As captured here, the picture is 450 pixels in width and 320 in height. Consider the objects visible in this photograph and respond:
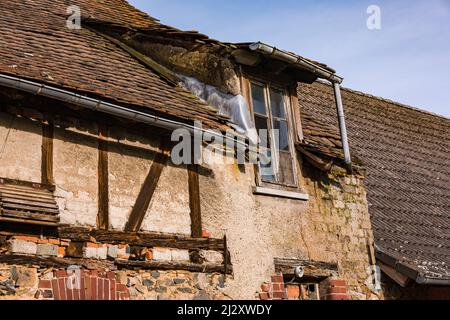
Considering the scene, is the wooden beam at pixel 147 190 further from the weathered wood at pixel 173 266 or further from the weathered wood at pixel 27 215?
the weathered wood at pixel 27 215

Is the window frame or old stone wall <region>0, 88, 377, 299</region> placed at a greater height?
the window frame

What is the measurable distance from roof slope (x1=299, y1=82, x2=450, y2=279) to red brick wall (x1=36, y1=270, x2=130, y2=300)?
4.67 metres

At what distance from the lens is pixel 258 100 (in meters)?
9.06

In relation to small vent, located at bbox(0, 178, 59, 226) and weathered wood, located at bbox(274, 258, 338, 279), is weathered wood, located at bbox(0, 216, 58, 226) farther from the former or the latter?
weathered wood, located at bbox(274, 258, 338, 279)

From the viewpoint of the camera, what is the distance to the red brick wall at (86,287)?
19.7 feet

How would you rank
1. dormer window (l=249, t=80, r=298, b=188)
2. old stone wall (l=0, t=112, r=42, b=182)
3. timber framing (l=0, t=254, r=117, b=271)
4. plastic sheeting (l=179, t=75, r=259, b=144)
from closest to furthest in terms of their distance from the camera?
timber framing (l=0, t=254, r=117, b=271) → old stone wall (l=0, t=112, r=42, b=182) → plastic sheeting (l=179, t=75, r=259, b=144) → dormer window (l=249, t=80, r=298, b=188)

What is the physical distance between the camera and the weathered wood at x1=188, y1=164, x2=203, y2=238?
289 inches

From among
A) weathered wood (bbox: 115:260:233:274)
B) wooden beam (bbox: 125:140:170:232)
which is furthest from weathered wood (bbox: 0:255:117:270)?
wooden beam (bbox: 125:140:170:232)

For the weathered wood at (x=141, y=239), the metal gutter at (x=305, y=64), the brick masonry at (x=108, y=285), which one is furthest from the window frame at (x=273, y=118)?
the brick masonry at (x=108, y=285)

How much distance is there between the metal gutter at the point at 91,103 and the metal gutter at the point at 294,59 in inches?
60.3

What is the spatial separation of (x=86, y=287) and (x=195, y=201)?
175cm

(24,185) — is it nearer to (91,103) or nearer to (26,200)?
(26,200)

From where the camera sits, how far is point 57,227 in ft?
20.4

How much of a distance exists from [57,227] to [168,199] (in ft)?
4.65
